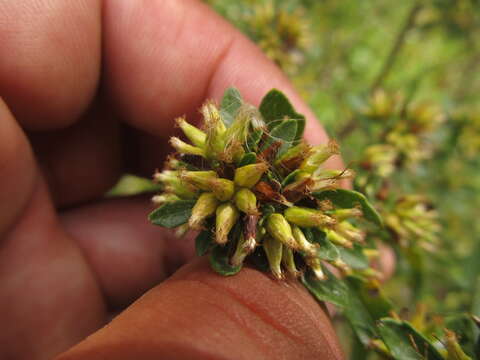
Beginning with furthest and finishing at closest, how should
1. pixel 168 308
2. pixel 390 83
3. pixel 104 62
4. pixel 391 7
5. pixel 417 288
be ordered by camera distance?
pixel 391 7 < pixel 390 83 < pixel 417 288 < pixel 104 62 < pixel 168 308

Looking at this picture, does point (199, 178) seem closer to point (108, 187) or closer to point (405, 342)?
point (405, 342)

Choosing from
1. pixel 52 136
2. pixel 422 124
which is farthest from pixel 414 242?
pixel 52 136

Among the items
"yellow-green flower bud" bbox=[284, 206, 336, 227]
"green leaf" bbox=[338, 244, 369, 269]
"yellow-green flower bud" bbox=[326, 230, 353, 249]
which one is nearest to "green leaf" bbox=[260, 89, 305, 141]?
"yellow-green flower bud" bbox=[284, 206, 336, 227]

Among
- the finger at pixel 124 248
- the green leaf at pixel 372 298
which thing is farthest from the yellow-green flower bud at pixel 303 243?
the finger at pixel 124 248

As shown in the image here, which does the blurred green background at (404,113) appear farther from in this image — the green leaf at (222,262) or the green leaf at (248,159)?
the green leaf at (222,262)

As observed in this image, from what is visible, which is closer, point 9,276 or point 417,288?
point 9,276

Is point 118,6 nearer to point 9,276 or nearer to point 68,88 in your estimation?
point 68,88

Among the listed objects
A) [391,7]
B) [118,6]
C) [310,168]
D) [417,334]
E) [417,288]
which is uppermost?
[391,7]
